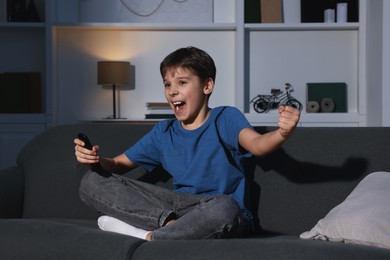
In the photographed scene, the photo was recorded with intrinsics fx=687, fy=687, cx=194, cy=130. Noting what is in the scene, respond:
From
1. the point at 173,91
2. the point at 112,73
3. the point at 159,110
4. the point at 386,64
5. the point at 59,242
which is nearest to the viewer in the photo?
the point at 59,242

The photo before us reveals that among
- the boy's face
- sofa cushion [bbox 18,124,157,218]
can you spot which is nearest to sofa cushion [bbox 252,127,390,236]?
the boy's face

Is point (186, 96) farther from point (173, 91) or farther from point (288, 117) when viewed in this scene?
point (288, 117)

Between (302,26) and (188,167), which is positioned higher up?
(302,26)

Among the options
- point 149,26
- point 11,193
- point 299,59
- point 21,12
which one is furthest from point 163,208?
point 21,12

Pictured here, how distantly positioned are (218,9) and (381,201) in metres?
3.15

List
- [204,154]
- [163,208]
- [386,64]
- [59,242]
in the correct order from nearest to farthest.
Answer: [59,242]
[163,208]
[204,154]
[386,64]

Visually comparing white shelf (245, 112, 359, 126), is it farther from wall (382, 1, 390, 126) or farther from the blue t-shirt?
the blue t-shirt

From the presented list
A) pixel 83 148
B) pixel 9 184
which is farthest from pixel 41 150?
pixel 83 148

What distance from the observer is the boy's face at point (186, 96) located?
2.26 m

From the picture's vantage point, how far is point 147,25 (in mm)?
4664

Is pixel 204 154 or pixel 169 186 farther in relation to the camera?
pixel 169 186

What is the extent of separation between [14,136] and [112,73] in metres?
0.82

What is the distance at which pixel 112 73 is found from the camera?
4.57 metres

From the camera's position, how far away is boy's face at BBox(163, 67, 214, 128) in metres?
2.26
